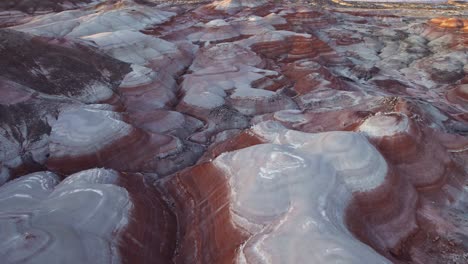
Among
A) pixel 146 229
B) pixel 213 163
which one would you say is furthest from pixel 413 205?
pixel 146 229

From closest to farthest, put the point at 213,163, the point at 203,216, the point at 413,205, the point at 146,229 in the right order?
the point at 146,229 < the point at 203,216 < the point at 413,205 < the point at 213,163

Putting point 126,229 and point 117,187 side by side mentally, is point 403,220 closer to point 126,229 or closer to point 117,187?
point 126,229

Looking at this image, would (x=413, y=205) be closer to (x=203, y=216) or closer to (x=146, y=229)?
(x=203, y=216)

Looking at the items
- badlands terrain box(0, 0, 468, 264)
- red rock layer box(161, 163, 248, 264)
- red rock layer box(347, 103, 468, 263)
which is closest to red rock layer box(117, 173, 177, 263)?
badlands terrain box(0, 0, 468, 264)

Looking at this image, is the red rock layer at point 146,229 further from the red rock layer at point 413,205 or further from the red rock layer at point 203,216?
the red rock layer at point 413,205

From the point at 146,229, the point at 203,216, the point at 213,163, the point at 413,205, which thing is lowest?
the point at 413,205

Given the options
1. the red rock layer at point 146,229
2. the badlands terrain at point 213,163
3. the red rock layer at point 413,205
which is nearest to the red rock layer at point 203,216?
the badlands terrain at point 213,163

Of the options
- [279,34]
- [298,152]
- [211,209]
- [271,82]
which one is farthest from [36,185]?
[279,34]

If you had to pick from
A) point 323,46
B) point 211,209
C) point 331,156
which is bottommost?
point 323,46
